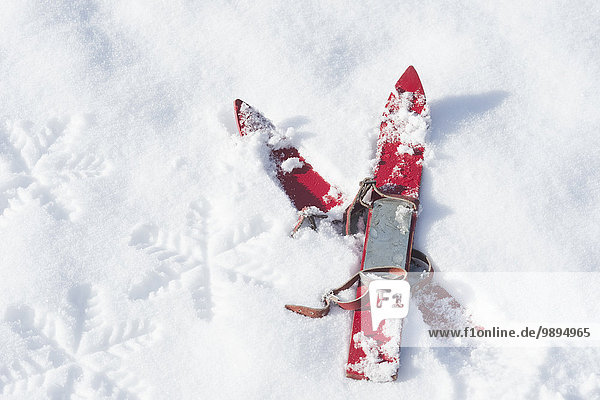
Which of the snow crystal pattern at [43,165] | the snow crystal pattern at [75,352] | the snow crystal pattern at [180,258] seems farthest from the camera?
the snow crystal pattern at [43,165]

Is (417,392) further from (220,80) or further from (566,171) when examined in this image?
(220,80)

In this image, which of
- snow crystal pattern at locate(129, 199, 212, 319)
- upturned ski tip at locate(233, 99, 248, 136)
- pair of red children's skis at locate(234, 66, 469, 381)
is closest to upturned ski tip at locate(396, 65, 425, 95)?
pair of red children's skis at locate(234, 66, 469, 381)

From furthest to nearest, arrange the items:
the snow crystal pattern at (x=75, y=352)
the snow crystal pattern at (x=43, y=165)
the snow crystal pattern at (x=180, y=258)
Result: 1. the snow crystal pattern at (x=43, y=165)
2. the snow crystal pattern at (x=180, y=258)
3. the snow crystal pattern at (x=75, y=352)

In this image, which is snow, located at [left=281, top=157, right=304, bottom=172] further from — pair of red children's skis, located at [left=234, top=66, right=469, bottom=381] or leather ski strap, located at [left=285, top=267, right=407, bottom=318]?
leather ski strap, located at [left=285, top=267, right=407, bottom=318]

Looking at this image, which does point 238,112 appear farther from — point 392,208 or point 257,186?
point 392,208

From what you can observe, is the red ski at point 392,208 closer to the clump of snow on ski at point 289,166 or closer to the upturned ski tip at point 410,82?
the upturned ski tip at point 410,82

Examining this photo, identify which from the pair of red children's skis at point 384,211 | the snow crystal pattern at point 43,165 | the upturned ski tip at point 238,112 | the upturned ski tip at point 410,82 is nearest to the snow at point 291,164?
the pair of red children's skis at point 384,211
